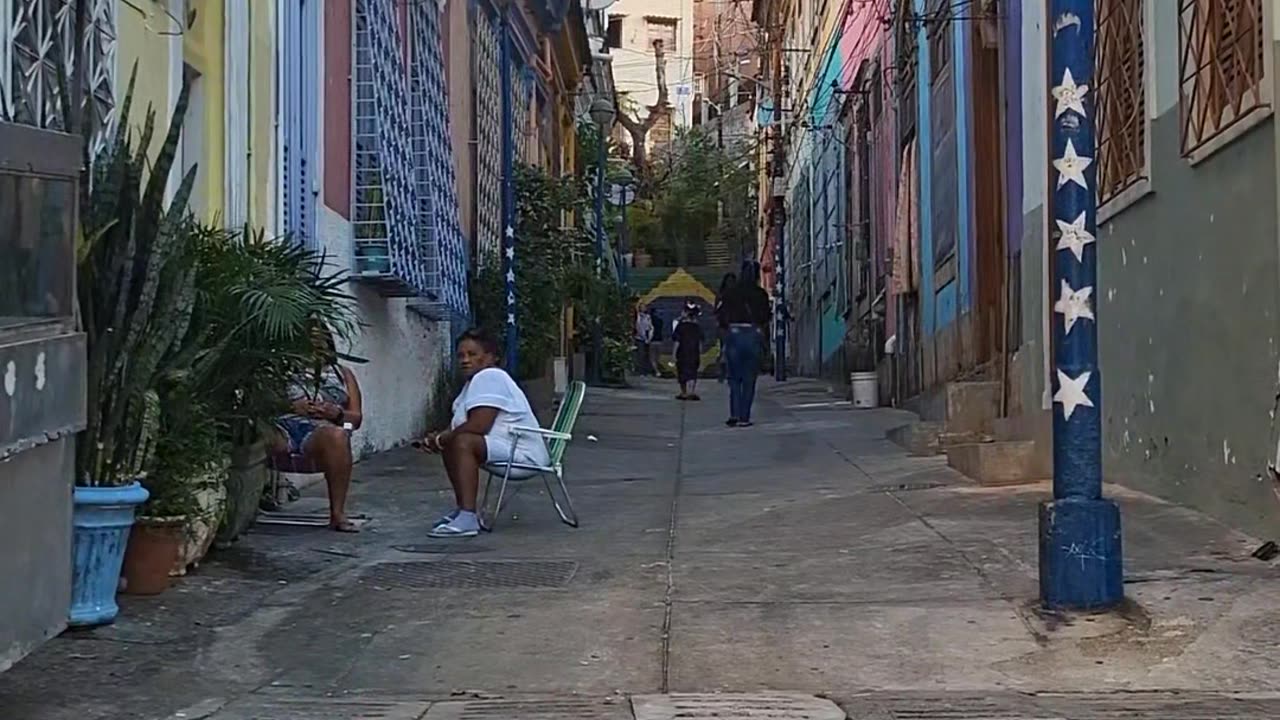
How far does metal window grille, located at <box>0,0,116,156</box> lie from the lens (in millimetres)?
6371

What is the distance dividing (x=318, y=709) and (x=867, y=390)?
13787mm

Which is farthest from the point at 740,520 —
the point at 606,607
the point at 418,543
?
the point at 606,607

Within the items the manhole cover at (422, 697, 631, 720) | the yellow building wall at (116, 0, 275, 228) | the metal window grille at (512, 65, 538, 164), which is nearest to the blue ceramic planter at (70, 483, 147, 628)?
the manhole cover at (422, 697, 631, 720)

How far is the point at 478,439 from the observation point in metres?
8.25

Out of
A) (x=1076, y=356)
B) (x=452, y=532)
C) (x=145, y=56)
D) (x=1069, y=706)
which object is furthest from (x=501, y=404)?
(x=1069, y=706)

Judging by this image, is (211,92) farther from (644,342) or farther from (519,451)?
(644,342)

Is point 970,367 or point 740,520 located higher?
point 970,367

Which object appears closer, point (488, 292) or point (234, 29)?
point (234, 29)

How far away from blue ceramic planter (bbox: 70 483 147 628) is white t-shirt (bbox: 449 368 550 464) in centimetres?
274

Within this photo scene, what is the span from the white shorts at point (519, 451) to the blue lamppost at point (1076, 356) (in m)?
3.28

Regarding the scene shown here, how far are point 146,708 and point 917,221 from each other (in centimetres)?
1210

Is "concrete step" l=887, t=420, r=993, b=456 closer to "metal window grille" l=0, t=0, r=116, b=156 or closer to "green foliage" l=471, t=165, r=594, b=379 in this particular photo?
"green foliage" l=471, t=165, r=594, b=379

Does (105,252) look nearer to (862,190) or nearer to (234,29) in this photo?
(234,29)

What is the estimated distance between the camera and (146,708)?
484 centimetres
